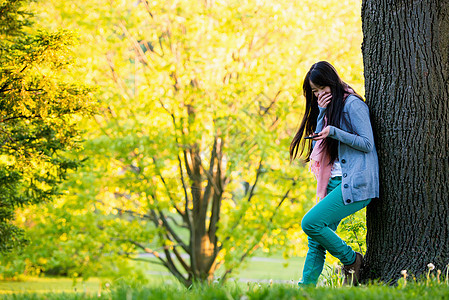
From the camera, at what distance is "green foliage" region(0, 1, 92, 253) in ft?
13.9

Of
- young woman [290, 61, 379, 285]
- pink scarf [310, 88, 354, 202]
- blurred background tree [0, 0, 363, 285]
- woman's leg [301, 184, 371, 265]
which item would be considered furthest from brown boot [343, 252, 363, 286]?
blurred background tree [0, 0, 363, 285]

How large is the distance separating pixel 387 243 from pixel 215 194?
7.74m

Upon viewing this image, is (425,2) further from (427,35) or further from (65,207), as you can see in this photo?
(65,207)

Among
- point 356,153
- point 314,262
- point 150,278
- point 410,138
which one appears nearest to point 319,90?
point 356,153

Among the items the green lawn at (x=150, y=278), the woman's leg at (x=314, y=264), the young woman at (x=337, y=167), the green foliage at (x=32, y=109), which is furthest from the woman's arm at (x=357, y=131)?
the green foliage at (x=32, y=109)

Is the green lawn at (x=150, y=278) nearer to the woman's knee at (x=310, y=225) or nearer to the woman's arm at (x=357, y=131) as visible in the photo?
the woman's knee at (x=310, y=225)

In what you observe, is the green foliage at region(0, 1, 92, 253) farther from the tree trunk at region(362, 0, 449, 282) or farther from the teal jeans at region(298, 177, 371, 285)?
the tree trunk at region(362, 0, 449, 282)

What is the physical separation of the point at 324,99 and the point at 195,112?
21.4 feet

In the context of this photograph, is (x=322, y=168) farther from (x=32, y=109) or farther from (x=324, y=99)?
(x=32, y=109)

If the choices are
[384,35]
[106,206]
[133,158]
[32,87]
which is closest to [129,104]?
[133,158]

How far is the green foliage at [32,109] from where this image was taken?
4.23 meters

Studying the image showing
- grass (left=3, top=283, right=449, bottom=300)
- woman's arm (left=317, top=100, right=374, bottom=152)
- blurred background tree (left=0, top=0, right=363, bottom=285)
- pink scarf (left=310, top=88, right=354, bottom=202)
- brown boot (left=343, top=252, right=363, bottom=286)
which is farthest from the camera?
blurred background tree (left=0, top=0, right=363, bottom=285)

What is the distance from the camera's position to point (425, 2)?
356 centimetres

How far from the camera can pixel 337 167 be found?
12.2 ft
